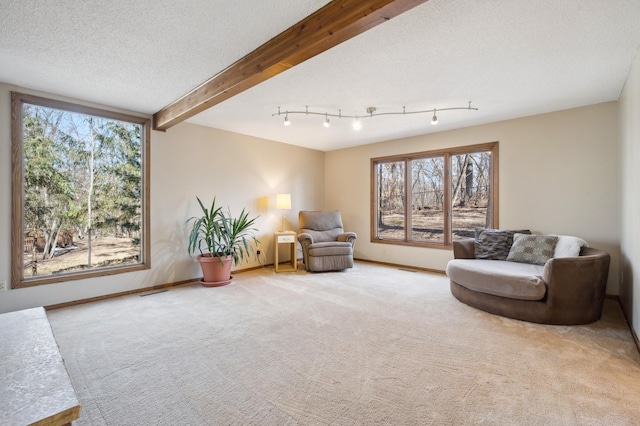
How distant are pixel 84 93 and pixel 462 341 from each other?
475 cm

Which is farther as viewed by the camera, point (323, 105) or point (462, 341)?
point (323, 105)

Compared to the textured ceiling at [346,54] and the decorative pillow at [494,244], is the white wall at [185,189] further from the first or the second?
the decorative pillow at [494,244]

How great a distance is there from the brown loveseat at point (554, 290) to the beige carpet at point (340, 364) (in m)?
0.14

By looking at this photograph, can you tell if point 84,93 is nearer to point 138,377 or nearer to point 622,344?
point 138,377

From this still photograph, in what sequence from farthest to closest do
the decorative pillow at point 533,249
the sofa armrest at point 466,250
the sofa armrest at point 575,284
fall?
the sofa armrest at point 466,250, the decorative pillow at point 533,249, the sofa armrest at point 575,284

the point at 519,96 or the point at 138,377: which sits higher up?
the point at 519,96

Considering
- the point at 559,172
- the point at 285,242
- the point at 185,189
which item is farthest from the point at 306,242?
the point at 559,172

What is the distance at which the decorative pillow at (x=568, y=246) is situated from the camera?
3.22 metres

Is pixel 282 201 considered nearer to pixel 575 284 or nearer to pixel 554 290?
pixel 554 290

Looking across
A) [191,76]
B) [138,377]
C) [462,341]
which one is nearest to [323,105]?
[191,76]

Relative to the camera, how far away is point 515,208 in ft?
14.3

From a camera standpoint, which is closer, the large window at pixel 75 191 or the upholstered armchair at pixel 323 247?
the large window at pixel 75 191

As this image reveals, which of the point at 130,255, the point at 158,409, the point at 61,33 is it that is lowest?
the point at 158,409

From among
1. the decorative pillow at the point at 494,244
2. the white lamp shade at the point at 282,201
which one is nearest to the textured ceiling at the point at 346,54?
the decorative pillow at the point at 494,244
